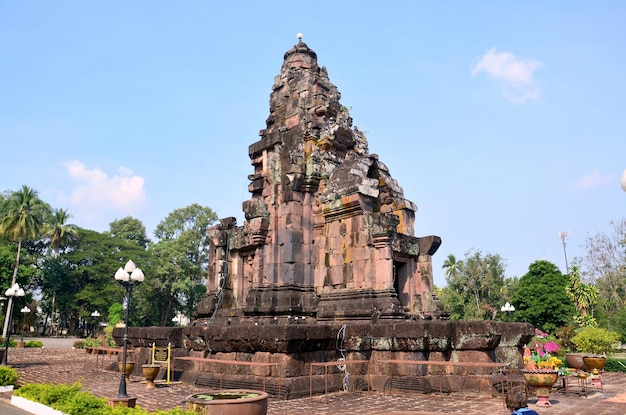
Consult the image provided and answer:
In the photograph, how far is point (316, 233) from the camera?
1492cm

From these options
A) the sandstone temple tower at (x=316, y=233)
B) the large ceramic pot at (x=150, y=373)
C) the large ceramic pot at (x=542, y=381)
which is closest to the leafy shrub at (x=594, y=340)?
the sandstone temple tower at (x=316, y=233)

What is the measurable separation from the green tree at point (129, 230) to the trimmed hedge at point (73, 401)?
5597cm

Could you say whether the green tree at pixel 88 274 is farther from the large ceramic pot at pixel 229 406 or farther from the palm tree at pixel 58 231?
the large ceramic pot at pixel 229 406

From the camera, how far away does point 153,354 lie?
14.2 metres

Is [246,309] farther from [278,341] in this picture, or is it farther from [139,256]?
[139,256]

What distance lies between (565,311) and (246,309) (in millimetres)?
33904

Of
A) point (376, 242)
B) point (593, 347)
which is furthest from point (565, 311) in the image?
point (376, 242)

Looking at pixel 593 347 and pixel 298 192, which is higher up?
pixel 298 192

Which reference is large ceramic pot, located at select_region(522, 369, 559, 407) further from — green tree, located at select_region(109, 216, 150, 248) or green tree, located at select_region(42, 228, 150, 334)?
green tree, located at select_region(109, 216, 150, 248)

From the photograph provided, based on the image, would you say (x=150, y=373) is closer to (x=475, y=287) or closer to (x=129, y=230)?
(x=475, y=287)

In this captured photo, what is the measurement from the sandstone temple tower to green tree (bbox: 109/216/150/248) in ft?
165

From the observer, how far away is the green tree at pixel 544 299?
3922 centimetres

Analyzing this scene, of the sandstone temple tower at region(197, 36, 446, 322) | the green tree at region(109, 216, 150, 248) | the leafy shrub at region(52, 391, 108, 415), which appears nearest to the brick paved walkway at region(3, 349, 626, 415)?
the leafy shrub at region(52, 391, 108, 415)

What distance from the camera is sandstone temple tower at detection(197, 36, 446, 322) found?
1359 cm
